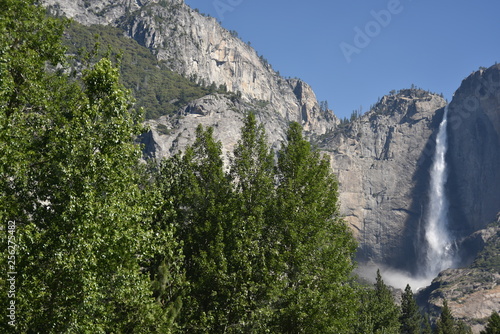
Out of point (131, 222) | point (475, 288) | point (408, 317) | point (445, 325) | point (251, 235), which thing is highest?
point (475, 288)

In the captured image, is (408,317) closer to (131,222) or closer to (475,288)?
(131,222)

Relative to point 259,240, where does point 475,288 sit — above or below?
above

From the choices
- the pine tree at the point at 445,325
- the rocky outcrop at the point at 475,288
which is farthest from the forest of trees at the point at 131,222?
the rocky outcrop at the point at 475,288

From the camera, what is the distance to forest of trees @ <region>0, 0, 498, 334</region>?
13.9 metres

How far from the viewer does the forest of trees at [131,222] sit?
13859 mm

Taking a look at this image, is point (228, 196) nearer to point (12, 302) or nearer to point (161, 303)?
point (161, 303)

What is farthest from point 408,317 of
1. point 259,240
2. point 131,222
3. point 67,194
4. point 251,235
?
point 67,194

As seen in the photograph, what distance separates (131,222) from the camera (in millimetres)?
15672

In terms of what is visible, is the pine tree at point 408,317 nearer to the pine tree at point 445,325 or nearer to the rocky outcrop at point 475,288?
the pine tree at point 445,325

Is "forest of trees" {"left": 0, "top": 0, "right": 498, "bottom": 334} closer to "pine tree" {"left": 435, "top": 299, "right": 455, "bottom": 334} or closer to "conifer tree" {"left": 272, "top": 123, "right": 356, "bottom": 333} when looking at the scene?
"conifer tree" {"left": 272, "top": 123, "right": 356, "bottom": 333}

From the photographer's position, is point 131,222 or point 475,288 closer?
point 131,222

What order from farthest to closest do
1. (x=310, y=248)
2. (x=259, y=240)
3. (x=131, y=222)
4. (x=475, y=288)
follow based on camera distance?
(x=475, y=288), (x=259, y=240), (x=310, y=248), (x=131, y=222)

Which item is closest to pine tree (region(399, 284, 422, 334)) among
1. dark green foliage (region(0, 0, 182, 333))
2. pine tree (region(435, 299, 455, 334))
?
pine tree (region(435, 299, 455, 334))

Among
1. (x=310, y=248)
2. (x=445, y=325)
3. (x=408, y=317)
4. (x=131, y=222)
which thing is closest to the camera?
(x=131, y=222)
